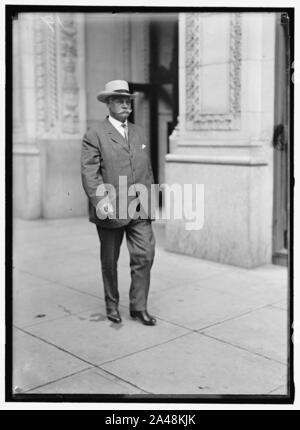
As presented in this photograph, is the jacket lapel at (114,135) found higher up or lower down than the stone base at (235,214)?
higher up

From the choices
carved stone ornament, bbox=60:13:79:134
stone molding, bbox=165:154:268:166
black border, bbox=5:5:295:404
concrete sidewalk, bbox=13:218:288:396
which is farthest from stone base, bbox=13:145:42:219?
black border, bbox=5:5:295:404

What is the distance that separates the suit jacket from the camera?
4.75 metres

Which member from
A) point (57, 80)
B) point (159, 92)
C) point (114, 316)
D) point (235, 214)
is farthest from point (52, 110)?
point (114, 316)

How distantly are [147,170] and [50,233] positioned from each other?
181 inches

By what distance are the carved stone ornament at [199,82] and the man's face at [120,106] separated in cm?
234

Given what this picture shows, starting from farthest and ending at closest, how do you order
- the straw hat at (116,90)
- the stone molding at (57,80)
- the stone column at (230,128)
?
the stone molding at (57,80) → the stone column at (230,128) → the straw hat at (116,90)

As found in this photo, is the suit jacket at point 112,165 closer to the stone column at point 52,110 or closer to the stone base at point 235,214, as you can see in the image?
the stone base at point 235,214

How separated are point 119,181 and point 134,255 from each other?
65cm

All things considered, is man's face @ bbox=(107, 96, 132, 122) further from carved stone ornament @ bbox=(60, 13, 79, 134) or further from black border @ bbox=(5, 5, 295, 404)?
carved stone ornament @ bbox=(60, 13, 79, 134)

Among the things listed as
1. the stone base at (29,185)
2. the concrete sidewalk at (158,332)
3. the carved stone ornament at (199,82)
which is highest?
the carved stone ornament at (199,82)

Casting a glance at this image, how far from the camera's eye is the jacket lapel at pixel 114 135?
479 centimetres

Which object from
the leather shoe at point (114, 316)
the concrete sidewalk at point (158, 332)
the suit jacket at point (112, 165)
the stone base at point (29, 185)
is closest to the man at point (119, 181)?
the suit jacket at point (112, 165)

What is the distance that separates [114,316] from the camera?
5.11 m

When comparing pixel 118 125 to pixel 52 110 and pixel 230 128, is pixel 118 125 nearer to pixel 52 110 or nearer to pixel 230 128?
pixel 230 128
